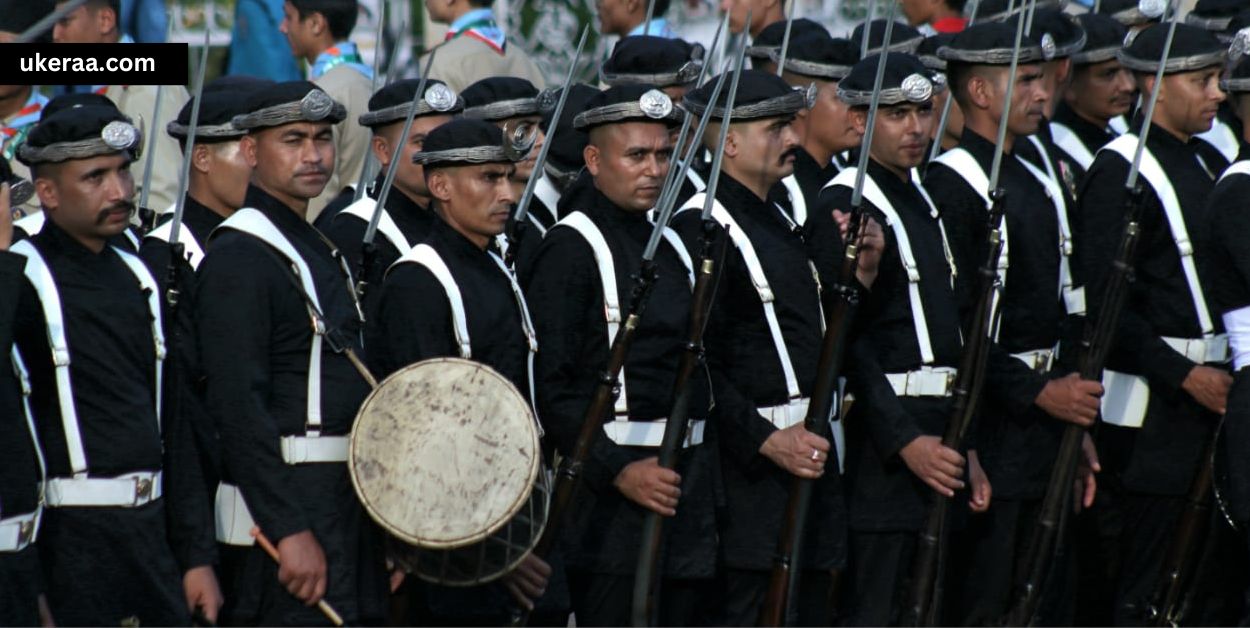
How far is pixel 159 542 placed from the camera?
20.1 ft

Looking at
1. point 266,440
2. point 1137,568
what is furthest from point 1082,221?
point 266,440

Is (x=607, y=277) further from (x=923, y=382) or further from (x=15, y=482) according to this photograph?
(x=15, y=482)

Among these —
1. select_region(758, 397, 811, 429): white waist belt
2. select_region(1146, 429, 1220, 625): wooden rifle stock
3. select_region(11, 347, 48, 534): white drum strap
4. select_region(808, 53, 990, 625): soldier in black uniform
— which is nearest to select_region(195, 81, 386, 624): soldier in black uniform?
select_region(11, 347, 48, 534): white drum strap

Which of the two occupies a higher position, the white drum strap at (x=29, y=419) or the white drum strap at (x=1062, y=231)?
the white drum strap at (x=1062, y=231)

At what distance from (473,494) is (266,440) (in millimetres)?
562

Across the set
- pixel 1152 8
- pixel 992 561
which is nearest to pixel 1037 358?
pixel 992 561

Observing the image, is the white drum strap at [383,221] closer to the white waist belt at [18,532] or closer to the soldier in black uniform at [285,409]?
the soldier in black uniform at [285,409]

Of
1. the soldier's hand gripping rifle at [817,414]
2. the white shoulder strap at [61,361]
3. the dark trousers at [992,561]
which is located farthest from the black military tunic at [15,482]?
the dark trousers at [992,561]

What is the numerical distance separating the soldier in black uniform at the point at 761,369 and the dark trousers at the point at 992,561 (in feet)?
2.91

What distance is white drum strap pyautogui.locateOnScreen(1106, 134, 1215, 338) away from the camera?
A: 8.14 metres

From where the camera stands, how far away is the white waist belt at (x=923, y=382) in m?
7.45

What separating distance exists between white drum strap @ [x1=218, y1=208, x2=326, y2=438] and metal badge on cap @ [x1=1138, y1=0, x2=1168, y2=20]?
5.23 metres

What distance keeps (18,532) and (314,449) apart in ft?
2.68

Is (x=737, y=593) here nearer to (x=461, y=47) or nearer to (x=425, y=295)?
(x=425, y=295)
